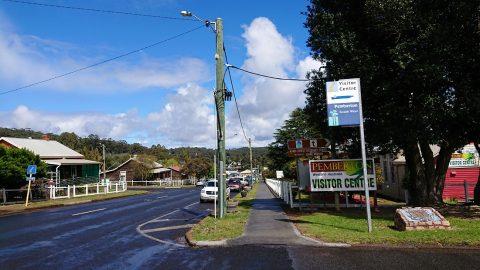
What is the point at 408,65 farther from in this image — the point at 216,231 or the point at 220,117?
the point at 216,231

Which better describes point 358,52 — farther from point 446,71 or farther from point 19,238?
point 19,238

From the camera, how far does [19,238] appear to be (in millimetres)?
14859

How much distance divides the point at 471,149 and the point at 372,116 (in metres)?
13.1

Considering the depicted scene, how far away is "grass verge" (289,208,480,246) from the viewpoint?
11.3 metres

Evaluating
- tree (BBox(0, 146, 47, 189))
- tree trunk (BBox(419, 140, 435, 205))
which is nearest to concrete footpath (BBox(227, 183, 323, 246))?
tree trunk (BBox(419, 140, 435, 205))

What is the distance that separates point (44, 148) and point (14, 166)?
2054 centimetres

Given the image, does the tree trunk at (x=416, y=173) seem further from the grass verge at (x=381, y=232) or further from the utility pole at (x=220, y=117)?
the utility pole at (x=220, y=117)

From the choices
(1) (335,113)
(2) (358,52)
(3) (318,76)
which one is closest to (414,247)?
(1) (335,113)

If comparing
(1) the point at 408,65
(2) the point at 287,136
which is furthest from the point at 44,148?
(1) the point at 408,65

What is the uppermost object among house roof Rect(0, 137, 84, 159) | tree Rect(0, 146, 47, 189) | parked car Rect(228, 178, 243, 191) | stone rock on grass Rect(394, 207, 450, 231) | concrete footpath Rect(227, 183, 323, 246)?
house roof Rect(0, 137, 84, 159)

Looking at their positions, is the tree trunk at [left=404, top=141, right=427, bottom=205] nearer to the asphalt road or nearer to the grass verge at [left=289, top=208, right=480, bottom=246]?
the grass verge at [left=289, top=208, right=480, bottom=246]

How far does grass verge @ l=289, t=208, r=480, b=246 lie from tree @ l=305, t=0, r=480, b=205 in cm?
320

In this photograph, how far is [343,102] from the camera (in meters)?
13.6

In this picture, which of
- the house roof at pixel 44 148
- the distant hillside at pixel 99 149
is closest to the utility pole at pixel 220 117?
the house roof at pixel 44 148
